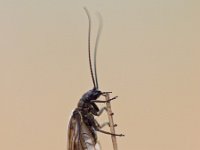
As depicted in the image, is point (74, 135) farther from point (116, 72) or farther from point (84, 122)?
point (116, 72)

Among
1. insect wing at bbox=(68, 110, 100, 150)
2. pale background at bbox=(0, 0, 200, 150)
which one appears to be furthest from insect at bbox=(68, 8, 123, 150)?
pale background at bbox=(0, 0, 200, 150)

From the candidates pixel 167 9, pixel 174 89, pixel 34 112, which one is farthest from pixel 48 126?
pixel 167 9

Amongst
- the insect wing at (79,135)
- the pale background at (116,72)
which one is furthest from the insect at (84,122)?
the pale background at (116,72)

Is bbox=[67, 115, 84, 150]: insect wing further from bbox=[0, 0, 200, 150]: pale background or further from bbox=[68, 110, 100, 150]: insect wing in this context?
bbox=[0, 0, 200, 150]: pale background

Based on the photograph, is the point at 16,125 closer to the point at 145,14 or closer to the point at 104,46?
the point at 104,46

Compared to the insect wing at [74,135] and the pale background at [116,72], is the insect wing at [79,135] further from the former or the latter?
the pale background at [116,72]

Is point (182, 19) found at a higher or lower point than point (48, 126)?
higher

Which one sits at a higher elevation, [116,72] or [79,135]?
[116,72]

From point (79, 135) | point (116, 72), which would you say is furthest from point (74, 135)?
point (116, 72)
